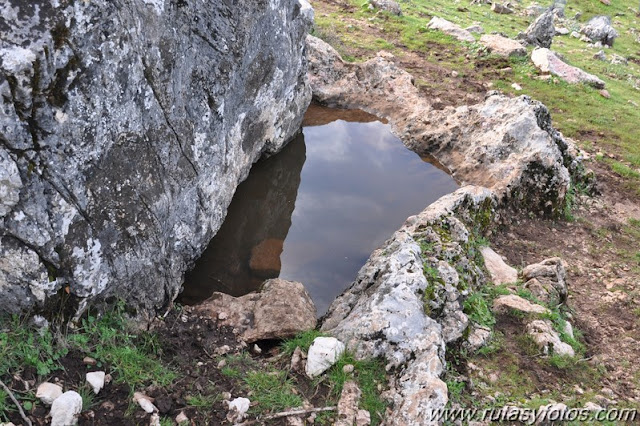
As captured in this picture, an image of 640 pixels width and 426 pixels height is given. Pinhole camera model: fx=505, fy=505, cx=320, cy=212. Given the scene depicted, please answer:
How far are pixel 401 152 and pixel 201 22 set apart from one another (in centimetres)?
819

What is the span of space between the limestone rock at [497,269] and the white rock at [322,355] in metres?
4.00

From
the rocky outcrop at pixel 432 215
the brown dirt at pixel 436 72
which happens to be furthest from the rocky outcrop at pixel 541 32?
the rocky outcrop at pixel 432 215

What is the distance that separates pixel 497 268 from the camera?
390 inches

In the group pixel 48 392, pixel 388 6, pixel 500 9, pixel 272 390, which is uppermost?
pixel 500 9

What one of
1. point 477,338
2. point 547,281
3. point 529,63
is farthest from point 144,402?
point 529,63

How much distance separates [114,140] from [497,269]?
728 centimetres

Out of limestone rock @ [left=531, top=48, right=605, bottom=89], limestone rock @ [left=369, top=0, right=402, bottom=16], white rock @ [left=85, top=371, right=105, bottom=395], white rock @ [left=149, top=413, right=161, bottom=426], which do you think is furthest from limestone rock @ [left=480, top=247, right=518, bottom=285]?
limestone rock @ [left=369, top=0, right=402, bottom=16]

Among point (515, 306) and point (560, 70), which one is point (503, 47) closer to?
point (560, 70)

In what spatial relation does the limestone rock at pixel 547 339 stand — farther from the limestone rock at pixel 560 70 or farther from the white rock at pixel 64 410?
the limestone rock at pixel 560 70

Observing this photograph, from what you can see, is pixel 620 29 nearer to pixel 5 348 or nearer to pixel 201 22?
pixel 201 22

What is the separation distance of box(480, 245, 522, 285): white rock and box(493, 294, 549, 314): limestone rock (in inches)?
32.1

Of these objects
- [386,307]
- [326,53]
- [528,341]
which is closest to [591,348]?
[528,341]

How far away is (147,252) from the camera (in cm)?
755

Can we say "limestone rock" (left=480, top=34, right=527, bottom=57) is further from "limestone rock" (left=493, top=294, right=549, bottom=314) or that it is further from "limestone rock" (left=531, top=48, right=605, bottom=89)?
"limestone rock" (left=493, top=294, right=549, bottom=314)
